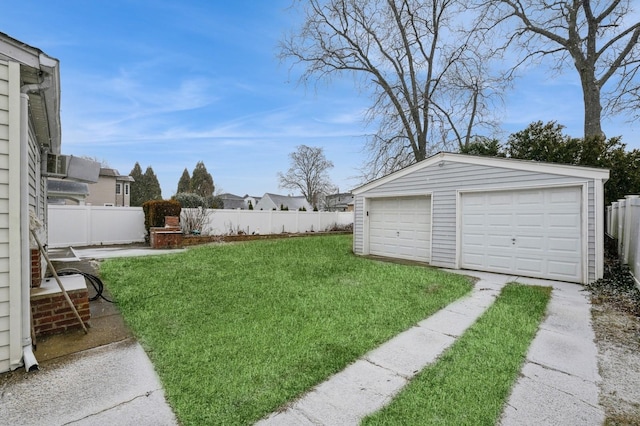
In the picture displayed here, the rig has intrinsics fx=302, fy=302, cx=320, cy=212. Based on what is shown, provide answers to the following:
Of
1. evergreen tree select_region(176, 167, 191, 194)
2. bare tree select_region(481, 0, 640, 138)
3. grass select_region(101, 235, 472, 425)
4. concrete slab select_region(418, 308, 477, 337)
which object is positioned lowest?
concrete slab select_region(418, 308, 477, 337)

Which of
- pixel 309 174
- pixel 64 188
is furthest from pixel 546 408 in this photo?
pixel 309 174

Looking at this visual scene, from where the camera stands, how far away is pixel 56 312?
11.5ft

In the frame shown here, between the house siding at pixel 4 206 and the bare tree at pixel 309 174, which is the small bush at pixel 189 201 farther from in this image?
the bare tree at pixel 309 174

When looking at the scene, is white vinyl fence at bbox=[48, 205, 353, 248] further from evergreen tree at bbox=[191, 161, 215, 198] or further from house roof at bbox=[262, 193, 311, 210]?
evergreen tree at bbox=[191, 161, 215, 198]

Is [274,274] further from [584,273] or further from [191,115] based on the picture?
[191,115]

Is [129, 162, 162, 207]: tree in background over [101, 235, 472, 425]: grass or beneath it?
over

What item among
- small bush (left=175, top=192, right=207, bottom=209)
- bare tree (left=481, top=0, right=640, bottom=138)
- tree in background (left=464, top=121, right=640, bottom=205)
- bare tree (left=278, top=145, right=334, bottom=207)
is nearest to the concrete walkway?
tree in background (left=464, top=121, right=640, bottom=205)

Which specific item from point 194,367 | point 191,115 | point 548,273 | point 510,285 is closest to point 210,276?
point 194,367

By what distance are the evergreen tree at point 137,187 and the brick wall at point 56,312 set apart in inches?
1448

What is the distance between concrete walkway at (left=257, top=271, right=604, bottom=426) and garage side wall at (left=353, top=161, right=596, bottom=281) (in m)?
3.38

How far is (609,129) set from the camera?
12570mm

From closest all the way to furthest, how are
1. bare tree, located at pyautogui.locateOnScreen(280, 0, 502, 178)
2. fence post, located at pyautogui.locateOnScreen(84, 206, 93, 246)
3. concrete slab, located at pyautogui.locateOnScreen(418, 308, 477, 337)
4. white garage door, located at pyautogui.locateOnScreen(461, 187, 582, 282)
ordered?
concrete slab, located at pyautogui.locateOnScreen(418, 308, 477, 337) → white garage door, located at pyautogui.locateOnScreen(461, 187, 582, 282) → fence post, located at pyautogui.locateOnScreen(84, 206, 93, 246) → bare tree, located at pyautogui.locateOnScreen(280, 0, 502, 178)

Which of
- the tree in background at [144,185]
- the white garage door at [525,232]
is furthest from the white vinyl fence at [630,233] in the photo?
the tree in background at [144,185]

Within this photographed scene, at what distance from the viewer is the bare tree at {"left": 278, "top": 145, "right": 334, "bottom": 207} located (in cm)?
3894
